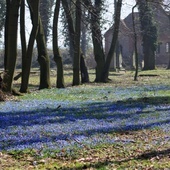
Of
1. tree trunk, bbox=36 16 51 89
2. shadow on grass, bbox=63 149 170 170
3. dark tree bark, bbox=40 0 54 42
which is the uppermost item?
dark tree bark, bbox=40 0 54 42

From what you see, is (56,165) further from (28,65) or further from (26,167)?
(28,65)

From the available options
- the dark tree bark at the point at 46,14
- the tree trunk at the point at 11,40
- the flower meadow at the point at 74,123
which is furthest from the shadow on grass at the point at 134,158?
the dark tree bark at the point at 46,14

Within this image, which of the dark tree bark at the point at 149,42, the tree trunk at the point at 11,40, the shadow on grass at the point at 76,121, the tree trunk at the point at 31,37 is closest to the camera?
the shadow on grass at the point at 76,121

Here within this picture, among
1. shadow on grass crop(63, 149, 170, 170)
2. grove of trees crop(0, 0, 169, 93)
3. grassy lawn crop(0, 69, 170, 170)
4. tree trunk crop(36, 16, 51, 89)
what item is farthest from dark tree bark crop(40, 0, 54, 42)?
shadow on grass crop(63, 149, 170, 170)

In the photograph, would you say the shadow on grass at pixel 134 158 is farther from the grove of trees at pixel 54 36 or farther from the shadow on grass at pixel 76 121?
the grove of trees at pixel 54 36

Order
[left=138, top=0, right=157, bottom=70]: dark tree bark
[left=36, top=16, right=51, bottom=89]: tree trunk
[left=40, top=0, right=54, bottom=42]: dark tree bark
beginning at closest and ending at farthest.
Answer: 1. [left=36, top=16, right=51, bottom=89]: tree trunk
2. [left=138, top=0, right=157, bottom=70]: dark tree bark
3. [left=40, top=0, right=54, bottom=42]: dark tree bark

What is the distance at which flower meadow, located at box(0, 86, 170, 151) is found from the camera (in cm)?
861

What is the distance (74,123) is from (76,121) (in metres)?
0.35

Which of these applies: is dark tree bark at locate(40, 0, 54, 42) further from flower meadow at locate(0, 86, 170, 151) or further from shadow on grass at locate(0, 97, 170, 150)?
shadow on grass at locate(0, 97, 170, 150)

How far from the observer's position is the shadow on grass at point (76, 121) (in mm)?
9289

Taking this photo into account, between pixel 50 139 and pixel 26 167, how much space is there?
1.94 meters

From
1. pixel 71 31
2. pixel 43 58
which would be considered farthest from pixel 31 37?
pixel 71 31

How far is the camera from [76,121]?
11289 millimetres

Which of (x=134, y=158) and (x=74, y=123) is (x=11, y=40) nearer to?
(x=74, y=123)
